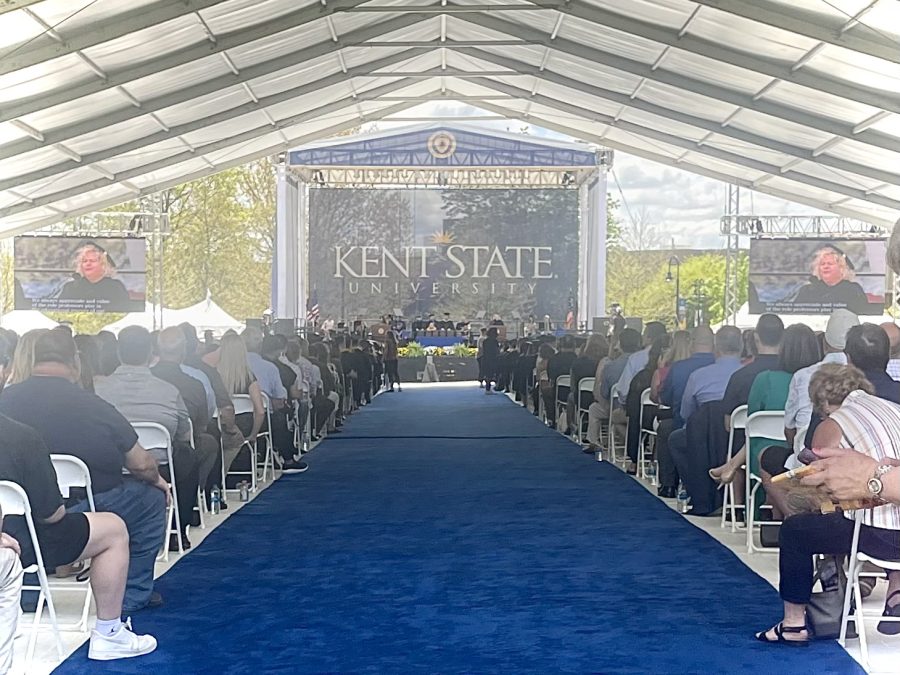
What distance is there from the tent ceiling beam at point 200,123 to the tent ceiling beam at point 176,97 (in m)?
1.94

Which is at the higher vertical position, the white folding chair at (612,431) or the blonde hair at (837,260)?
the blonde hair at (837,260)

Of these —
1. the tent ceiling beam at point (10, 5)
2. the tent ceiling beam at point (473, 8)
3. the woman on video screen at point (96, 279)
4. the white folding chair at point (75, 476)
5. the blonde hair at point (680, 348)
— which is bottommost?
the white folding chair at point (75, 476)

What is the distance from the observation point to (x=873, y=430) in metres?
3.93

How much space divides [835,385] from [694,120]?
1661cm

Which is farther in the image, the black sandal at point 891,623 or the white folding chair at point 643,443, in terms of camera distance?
the white folding chair at point 643,443

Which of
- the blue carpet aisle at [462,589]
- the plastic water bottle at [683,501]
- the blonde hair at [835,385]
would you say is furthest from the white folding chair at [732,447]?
the blonde hair at [835,385]

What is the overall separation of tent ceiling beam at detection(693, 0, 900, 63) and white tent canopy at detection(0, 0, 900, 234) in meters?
0.02

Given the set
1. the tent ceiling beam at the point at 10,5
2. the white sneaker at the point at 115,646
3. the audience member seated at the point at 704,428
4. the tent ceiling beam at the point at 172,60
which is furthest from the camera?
the tent ceiling beam at the point at 172,60

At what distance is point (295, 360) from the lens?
11164 mm

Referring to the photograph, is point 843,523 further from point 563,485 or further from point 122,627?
point 563,485

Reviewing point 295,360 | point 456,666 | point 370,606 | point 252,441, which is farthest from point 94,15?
point 456,666

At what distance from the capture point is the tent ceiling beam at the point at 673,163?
982 inches

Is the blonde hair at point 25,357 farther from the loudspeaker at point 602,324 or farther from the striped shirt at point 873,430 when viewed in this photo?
the loudspeaker at point 602,324

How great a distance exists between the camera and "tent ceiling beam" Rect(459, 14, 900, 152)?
17.4 m
